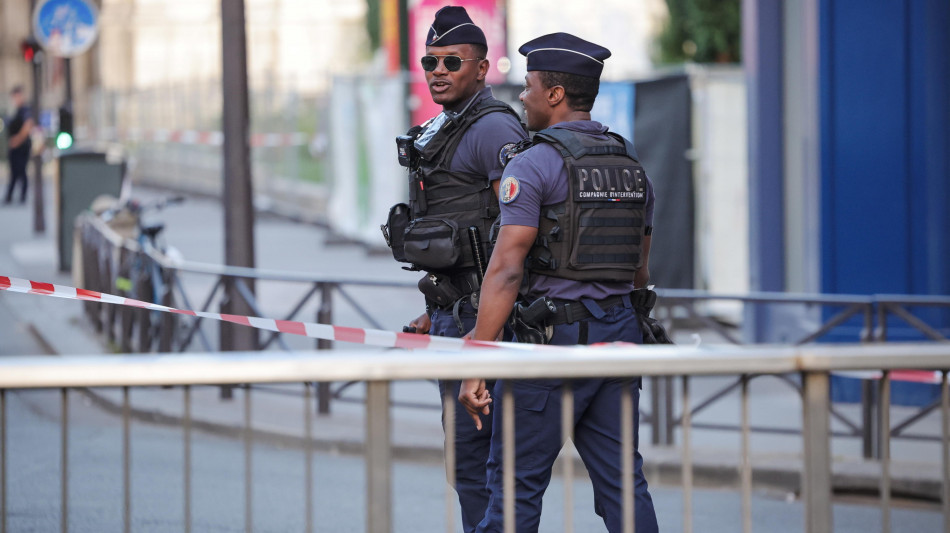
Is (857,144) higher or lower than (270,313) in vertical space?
higher

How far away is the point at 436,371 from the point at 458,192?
162 centimetres

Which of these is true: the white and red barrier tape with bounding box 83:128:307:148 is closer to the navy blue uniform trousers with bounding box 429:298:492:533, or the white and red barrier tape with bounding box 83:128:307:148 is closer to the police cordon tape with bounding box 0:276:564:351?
the police cordon tape with bounding box 0:276:564:351

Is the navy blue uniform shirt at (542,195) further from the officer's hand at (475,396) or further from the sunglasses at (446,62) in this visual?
the sunglasses at (446,62)

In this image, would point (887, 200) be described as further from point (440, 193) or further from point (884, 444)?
point (884, 444)

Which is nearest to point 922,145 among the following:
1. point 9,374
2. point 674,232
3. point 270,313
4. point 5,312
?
point 674,232

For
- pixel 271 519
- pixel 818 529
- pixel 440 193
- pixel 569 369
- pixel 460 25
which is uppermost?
pixel 460 25

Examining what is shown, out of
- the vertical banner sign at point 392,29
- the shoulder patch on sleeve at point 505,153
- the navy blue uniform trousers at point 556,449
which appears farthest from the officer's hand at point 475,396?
the vertical banner sign at point 392,29

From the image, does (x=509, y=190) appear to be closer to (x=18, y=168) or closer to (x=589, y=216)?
(x=589, y=216)

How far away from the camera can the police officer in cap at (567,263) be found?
392cm

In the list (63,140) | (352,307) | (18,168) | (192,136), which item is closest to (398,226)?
(352,307)

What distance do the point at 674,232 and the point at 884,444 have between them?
25.1 ft

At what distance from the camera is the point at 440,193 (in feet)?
15.0

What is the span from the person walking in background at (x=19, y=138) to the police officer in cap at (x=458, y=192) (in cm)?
2037

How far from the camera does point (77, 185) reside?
14.8m
